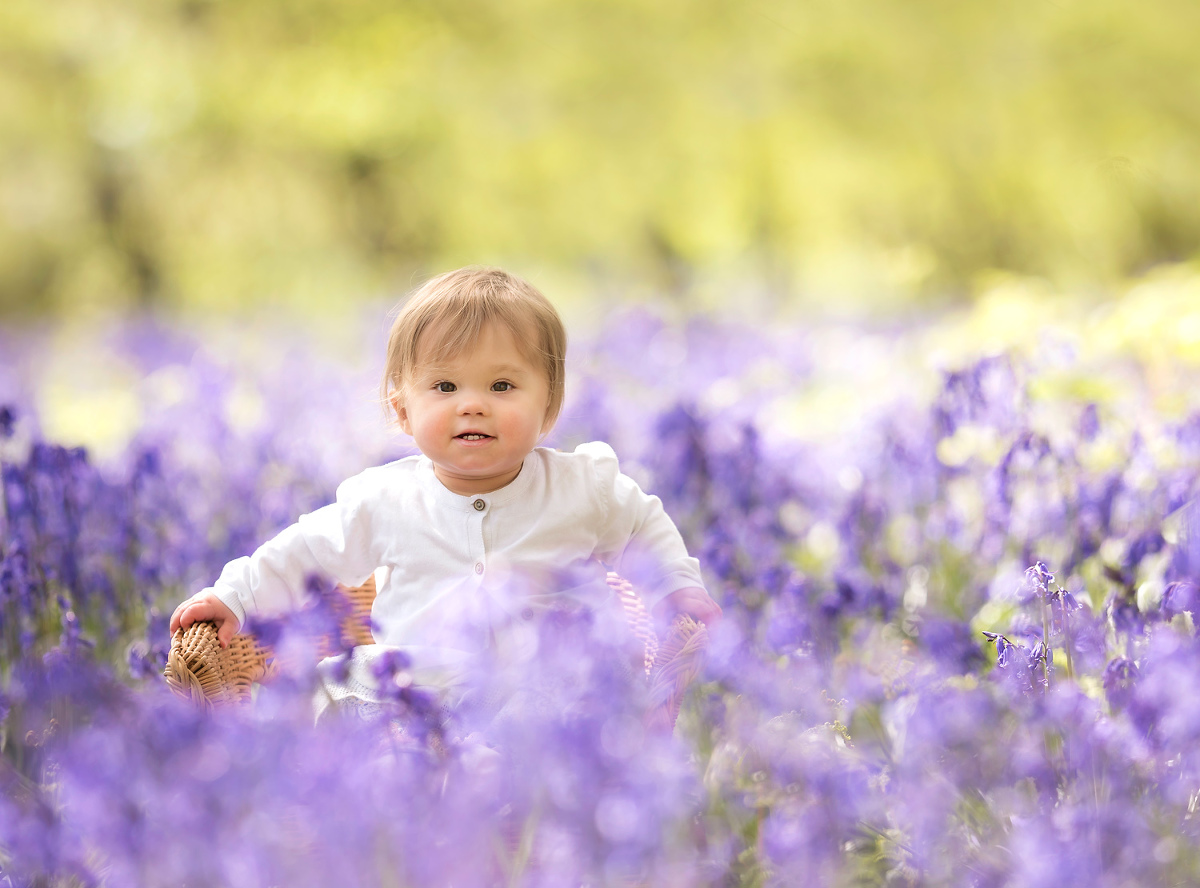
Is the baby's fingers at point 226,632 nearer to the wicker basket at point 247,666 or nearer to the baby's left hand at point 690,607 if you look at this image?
the wicker basket at point 247,666

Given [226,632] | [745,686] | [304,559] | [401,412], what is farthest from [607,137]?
[745,686]

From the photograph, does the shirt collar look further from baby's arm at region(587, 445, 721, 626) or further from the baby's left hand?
the baby's left hand

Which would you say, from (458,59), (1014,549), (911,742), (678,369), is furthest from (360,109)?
(911,742)

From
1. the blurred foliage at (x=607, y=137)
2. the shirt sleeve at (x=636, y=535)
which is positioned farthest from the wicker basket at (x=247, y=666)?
the blurred foliage at (x=607, y=137)

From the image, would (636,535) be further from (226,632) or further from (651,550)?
(226,632)

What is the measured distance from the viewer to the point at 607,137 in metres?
9.12

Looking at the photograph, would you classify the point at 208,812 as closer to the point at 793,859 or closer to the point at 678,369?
the point at 793,859

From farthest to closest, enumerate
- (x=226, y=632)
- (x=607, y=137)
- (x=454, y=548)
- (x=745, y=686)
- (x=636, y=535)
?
(x=607, y=137) < (x=636, y=535) < (x=454, y=548) < (x=226, y=632) < (x=745, y=686)

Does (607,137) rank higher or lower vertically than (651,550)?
higher

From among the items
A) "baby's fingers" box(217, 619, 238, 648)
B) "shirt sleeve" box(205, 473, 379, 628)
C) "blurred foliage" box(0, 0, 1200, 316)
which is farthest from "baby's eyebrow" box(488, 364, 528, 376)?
"blurred foliage" box(0, 0, 1200, 316)

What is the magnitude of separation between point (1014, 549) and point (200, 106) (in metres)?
8.33

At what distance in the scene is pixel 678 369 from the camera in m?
5.02

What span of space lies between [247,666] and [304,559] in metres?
0.22

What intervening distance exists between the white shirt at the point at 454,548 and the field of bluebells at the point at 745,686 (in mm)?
226
